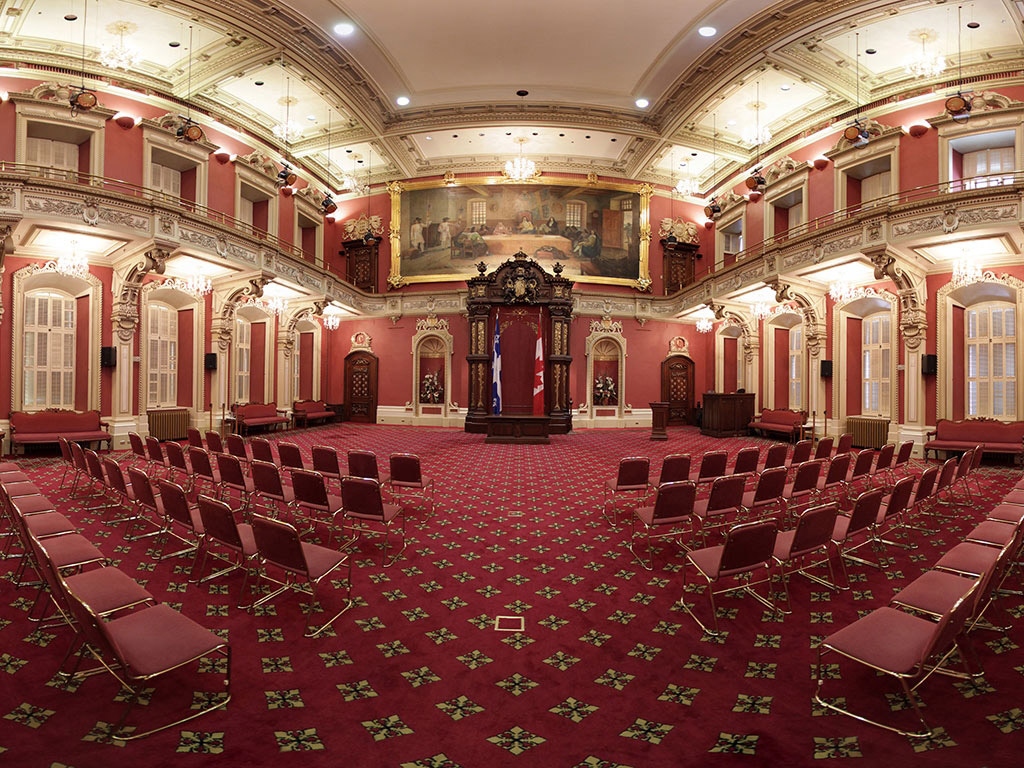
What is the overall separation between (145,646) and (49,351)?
440 inches

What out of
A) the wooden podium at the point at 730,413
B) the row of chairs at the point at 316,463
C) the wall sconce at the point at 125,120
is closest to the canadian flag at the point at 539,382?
the wooden podium at the point at 730,413

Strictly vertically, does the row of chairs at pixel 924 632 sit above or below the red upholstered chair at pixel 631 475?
below

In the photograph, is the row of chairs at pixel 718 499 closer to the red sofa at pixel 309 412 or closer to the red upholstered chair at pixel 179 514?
the red upholstered chair at pixel 179 514

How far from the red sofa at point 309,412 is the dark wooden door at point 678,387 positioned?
11.3 metres

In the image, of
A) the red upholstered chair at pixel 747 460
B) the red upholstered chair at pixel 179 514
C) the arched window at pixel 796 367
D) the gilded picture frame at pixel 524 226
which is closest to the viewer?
the red upholstered chair at pixel 179 514

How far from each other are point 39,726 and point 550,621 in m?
2.51

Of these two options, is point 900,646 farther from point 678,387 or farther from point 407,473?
point 678,387

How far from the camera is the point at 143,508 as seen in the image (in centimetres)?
568

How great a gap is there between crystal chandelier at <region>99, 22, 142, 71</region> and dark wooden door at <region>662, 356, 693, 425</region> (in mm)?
15828

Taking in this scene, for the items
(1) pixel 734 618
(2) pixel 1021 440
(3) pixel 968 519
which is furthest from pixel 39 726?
(2) pixel 1021 440

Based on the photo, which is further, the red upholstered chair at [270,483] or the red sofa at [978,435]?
the red sofa at [978,435]

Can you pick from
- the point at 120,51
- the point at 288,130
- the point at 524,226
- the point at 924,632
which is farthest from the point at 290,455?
the point at 524,226

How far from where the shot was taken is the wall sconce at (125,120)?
35.7 feet

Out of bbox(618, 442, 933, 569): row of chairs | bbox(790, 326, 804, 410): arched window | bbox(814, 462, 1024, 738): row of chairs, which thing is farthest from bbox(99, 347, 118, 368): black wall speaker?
bbox(790, 326, 804, 410): arched window
